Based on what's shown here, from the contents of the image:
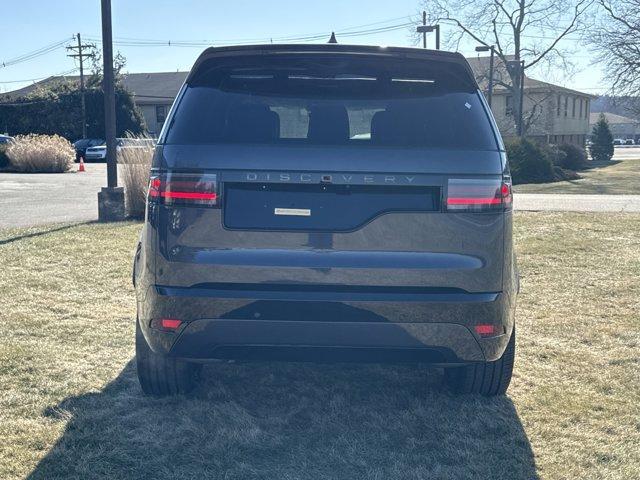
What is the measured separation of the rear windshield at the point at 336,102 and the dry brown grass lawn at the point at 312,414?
1.45 metres

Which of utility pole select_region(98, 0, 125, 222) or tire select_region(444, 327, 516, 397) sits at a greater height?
utility pole select_region(98, 0, 125, 222)

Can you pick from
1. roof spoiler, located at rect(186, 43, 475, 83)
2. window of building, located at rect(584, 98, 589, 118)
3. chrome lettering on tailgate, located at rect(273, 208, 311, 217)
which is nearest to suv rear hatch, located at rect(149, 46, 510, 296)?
chrome lettering on tailgate, located at rect(273, 208, 311, 217)

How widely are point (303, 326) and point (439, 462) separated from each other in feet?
2.99

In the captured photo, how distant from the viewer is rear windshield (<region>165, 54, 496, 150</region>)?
10.3 feet

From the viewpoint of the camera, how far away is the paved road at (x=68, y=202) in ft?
40.7

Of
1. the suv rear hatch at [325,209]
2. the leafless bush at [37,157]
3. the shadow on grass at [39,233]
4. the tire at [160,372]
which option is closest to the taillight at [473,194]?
the suv rear hatch at [325,209]

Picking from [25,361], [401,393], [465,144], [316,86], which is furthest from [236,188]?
[25,361]

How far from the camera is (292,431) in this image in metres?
3.55

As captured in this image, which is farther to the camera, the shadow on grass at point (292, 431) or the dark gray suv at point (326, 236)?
the shadow on grass at point (292, 431)

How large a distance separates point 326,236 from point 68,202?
1324cm

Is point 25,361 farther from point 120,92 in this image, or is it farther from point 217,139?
point 120,92

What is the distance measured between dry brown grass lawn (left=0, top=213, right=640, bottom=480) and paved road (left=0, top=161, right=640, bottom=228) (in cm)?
674

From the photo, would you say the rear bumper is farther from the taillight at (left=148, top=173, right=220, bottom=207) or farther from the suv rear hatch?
the taillight at (left=148, top=173, right=220, bottom=207)

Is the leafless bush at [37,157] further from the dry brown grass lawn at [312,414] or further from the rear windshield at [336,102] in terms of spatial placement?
the rear windshield at [336,102]
